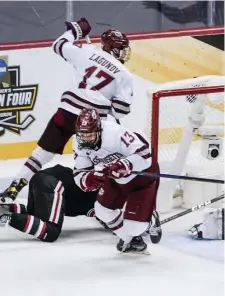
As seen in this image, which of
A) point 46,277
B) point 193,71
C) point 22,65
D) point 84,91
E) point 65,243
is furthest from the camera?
point 193,71

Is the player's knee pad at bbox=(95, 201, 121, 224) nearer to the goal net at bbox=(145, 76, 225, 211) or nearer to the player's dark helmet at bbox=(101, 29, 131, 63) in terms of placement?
the goal net at bbox=(145, 76, 225, 211)

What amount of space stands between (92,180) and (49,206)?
329 mm

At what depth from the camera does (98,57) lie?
4.90 m

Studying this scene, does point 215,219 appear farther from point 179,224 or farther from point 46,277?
point 46,277

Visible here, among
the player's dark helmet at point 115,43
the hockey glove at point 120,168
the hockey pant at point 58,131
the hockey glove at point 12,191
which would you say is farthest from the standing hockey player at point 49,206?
the player's dark helmet at point 115,43

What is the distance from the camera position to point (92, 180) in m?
4.38

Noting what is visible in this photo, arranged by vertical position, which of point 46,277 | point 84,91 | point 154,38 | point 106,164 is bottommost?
point 46,277

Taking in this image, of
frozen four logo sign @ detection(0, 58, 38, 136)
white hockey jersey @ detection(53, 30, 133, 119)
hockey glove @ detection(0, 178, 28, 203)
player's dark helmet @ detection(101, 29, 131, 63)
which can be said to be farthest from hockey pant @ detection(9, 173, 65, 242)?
frozen four logo sign @ detection(0, 58, 38, 136)

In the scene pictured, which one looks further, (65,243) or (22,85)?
(22,85)

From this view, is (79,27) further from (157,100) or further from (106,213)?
(106,213)

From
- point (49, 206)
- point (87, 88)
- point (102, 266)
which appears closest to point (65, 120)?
point (87, 88)

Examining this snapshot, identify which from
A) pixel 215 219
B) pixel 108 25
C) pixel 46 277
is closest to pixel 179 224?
pixel 215 219

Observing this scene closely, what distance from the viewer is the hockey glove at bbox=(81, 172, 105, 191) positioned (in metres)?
4.38

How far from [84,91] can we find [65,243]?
70cm
